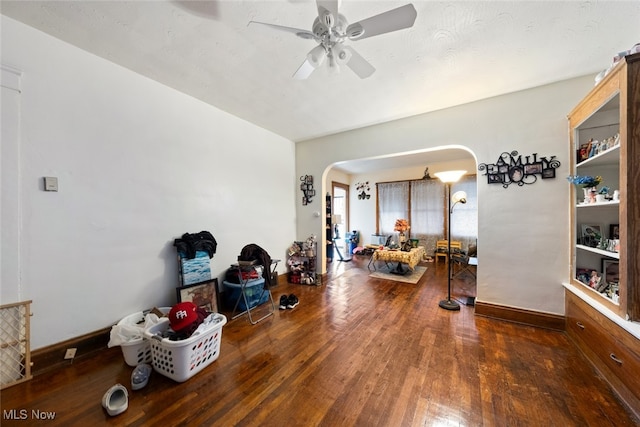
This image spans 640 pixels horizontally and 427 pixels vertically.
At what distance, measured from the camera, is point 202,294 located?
8.84ft

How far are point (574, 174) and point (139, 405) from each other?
428 centimetres

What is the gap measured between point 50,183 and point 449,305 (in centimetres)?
440

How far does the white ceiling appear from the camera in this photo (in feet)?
5.19

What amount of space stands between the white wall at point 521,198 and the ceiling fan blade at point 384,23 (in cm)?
205

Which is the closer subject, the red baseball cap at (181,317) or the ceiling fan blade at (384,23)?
the ceiling fan blade at (384,23)

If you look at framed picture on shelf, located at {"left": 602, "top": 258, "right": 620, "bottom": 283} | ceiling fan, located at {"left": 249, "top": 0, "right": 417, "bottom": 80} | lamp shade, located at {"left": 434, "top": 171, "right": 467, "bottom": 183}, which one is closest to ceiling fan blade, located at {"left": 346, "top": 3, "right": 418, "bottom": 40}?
ceiling fan, located at {"left": 249, "top": 0, "right": 417, "bottom": 80}

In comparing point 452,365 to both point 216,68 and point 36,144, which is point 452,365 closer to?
point 216,68

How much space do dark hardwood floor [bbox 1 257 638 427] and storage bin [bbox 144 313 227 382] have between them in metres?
0.07

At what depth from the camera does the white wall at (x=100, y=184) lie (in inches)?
70.2

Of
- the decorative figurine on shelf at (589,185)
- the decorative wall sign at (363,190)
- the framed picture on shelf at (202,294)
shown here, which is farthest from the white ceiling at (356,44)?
the decorative wall sign at (363,190)

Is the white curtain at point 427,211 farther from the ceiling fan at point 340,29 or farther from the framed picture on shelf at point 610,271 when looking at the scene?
the ceiling fan at point 340,29

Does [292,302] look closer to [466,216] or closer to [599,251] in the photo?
[599,251]

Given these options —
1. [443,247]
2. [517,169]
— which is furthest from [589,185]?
[443,247]

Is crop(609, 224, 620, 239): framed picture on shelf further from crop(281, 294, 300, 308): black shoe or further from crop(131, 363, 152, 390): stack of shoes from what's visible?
crop(131, 363, 152, 390): stack of shoes
